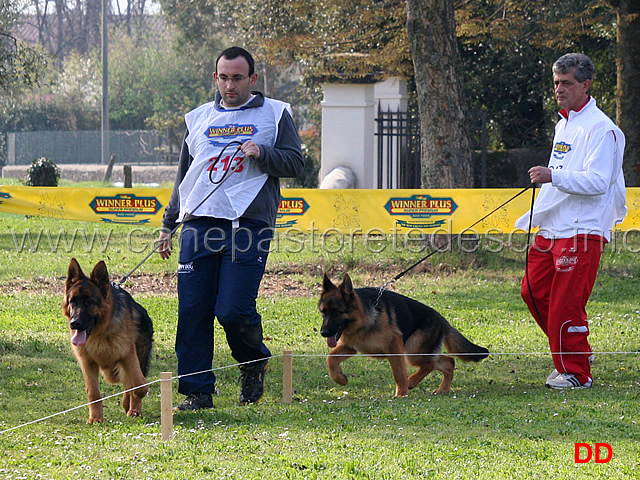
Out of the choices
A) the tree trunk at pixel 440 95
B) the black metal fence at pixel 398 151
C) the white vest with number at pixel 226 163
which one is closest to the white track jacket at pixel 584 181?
the white vest with number at pixel 226 163

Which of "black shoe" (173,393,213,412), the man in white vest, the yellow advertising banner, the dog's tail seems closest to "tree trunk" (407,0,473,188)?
the yellow advertising banner

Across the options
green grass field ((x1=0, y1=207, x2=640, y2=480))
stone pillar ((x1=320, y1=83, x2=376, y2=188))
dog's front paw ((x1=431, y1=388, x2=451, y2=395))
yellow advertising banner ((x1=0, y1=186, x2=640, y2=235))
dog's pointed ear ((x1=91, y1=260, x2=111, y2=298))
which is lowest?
dog's front paw ((x1=431, y1=388, x2=451, y2=395))

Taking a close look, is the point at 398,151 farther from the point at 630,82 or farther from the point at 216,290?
the point at 216,290

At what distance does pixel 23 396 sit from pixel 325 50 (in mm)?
15038

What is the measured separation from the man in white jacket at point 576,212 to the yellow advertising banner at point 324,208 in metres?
5.24

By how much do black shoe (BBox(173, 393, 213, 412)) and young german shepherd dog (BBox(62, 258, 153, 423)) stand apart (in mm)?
280

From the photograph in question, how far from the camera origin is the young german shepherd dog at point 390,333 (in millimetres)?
6613

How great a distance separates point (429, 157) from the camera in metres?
14.1

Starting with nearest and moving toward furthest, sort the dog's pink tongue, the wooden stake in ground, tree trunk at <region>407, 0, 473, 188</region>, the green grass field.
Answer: the green grass field, the wooden stake in ground, the dog's pink tongue, tree trunk at <region>407, 0, 473, 188</region>

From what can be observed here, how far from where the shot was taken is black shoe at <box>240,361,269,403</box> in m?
6.16

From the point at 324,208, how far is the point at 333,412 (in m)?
6.31

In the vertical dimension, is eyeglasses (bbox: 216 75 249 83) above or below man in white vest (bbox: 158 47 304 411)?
above

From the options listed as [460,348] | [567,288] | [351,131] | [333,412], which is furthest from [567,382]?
[351,131]

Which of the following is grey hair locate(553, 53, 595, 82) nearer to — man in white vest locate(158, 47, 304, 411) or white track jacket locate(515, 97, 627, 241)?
white track jacket locate(515, 97, 627, 241)
